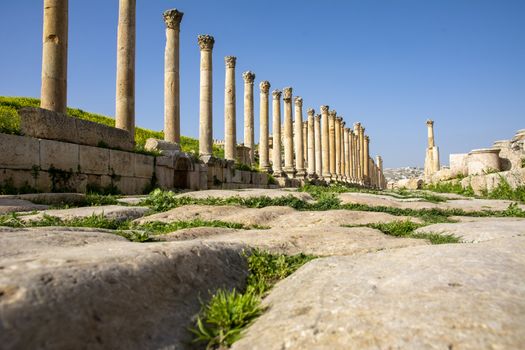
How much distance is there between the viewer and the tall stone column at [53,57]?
1125 cm

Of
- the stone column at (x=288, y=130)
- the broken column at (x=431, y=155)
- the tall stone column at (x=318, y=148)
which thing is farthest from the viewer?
the broken column at (x=431, y=155)

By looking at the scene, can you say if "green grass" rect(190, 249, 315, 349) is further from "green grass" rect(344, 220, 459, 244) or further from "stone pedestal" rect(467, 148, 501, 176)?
"stone pedestal" rect(467, 148, 501, 176)

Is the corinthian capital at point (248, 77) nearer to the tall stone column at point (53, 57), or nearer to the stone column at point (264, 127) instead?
the stone column at point (264, 127)

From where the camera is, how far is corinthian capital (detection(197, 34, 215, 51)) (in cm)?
2131

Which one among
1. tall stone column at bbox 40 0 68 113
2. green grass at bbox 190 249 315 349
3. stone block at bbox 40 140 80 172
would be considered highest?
tall stone column at bbox 40 0 68 113

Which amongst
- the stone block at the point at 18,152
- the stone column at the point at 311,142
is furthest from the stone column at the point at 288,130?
the stone block at the point at 18,152

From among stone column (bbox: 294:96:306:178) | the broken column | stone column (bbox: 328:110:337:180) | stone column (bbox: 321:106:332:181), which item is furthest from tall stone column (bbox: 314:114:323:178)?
the broken column

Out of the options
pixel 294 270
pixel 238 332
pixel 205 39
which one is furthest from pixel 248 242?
pixel 205 39

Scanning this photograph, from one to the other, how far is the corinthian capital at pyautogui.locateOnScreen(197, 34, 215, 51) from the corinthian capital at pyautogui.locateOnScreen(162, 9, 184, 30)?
338 centimetres

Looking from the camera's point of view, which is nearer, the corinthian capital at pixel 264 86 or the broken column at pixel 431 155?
the corinthian capital at pixel 264 86

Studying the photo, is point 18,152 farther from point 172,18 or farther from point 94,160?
point 172,18

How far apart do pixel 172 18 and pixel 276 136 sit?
590 inches

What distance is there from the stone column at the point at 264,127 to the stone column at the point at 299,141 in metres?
3.90

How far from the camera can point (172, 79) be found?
17.7 meters
